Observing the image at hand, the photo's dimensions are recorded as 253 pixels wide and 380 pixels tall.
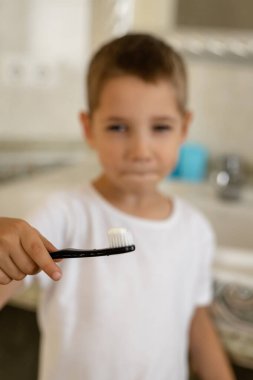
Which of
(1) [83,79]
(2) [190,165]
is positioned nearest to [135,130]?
(2) [190,165]

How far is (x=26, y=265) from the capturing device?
0.91 ft

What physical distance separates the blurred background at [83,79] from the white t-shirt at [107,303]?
341 millimetres

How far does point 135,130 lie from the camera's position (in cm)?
49

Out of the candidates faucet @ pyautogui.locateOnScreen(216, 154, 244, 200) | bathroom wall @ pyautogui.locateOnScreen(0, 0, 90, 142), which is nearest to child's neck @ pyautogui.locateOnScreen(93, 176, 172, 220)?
faucet @ pyautogui.locateOnScreen(216, 154, 244, 200)

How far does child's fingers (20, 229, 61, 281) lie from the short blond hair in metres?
0.27

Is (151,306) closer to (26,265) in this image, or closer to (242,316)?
(242,316)

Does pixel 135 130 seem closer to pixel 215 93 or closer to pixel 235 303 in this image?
pixel 235 303

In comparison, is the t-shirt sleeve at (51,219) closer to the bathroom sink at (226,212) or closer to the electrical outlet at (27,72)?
the bathroom sink at (226,212)

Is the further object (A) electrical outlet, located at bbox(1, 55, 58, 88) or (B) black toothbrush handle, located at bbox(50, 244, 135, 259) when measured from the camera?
(A) electrical outlet, located at bbox(1, 55, 58, 88)

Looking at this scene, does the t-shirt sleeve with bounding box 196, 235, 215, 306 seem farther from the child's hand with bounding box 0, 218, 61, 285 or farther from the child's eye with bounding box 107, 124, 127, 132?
the child's hand with bounding box 0, 218, 61, 285

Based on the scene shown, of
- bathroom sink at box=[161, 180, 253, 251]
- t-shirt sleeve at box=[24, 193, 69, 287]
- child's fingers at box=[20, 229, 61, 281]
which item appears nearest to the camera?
child's fingers at box=[20, 229, 61, 281]

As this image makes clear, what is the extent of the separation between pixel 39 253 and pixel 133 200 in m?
0.31

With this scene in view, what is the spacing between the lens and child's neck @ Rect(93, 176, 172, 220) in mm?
557

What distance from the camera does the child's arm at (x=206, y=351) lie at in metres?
0.60
